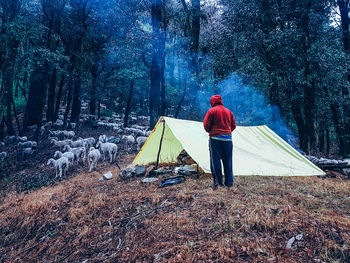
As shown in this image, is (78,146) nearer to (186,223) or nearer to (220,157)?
(220,157)

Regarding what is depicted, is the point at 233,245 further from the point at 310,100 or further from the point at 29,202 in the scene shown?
the point at 310,100

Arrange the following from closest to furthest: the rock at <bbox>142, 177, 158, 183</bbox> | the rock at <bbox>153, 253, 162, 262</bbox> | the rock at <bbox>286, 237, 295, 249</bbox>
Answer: the rock at <bbox>286, 237, 295, 249</bbox> < the rock at <bbox>153, 253, 162, 262</bbox> < the rock at <bbox>142, 177, 158, 183</bbox>

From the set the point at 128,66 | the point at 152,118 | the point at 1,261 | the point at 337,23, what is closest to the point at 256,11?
the point at 337,23

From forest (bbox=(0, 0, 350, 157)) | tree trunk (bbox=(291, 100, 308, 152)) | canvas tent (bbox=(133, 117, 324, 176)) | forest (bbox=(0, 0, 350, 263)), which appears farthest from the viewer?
tree trunk (bbox=(291, 100, 308, 152))

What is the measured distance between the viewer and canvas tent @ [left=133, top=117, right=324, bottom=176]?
6.26 metres

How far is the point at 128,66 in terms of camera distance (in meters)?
21.8

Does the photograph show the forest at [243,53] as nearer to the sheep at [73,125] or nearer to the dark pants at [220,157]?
the sheep at [73,125]

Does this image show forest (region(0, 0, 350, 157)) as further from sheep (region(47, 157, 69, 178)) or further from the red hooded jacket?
the red hooded jacket

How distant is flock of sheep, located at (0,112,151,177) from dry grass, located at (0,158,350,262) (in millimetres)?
3008

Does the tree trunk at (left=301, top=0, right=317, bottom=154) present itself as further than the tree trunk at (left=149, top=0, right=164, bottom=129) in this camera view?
No

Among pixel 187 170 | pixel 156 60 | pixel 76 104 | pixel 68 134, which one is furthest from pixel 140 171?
pixel 76 104

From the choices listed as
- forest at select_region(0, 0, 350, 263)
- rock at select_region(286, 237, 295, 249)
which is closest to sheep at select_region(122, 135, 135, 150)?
forest at select_region(0, 0, 350, 263)

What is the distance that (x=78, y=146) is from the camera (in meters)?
12.1

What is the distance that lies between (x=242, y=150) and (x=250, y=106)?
251 inches
